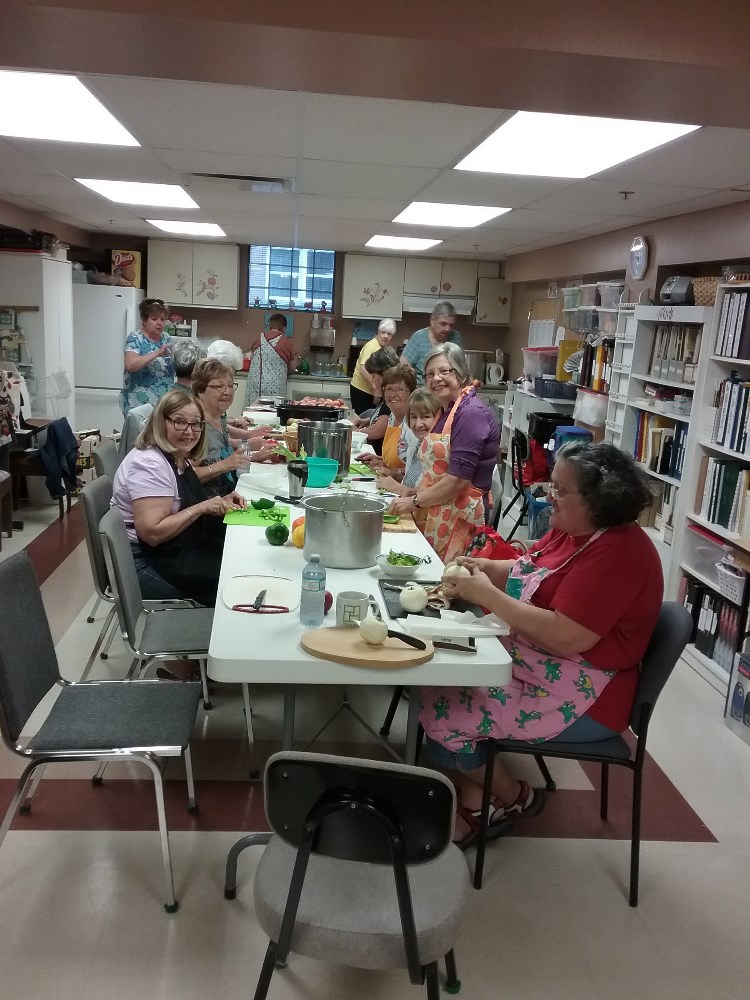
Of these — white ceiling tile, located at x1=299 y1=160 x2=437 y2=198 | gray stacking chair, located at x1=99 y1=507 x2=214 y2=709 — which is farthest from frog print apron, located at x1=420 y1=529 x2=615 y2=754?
white ceiling tile, located at x1=299 y1=160 x2=437 y2=198

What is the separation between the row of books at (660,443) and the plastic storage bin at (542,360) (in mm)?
2295

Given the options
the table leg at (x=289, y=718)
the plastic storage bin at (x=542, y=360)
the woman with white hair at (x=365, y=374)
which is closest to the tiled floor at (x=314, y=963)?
the table leg at (x=289, y=718)

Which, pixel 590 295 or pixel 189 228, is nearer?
pixel 590 295

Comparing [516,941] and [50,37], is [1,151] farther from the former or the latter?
[516,941]

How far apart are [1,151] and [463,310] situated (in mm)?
5985

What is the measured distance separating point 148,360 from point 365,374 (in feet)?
6.19

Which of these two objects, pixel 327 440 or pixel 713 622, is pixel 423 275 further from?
pixel 713 622

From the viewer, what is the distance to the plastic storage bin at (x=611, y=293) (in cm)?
572

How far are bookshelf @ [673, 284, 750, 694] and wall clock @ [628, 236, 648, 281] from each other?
4.32 ft

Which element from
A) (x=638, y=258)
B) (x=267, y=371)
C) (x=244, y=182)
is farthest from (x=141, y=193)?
(x=638, y=258)

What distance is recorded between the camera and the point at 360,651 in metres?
1.94

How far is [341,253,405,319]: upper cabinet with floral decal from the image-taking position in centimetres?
906

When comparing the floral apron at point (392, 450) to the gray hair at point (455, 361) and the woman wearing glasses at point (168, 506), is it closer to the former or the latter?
the gray hair at point (455, 361)

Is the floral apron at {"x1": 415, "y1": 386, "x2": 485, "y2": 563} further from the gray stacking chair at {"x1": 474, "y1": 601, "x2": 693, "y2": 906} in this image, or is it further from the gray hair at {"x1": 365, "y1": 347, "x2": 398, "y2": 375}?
the gray hair at {"x1": 365, "y1": 347, "x2": 398, "y2": 375}
